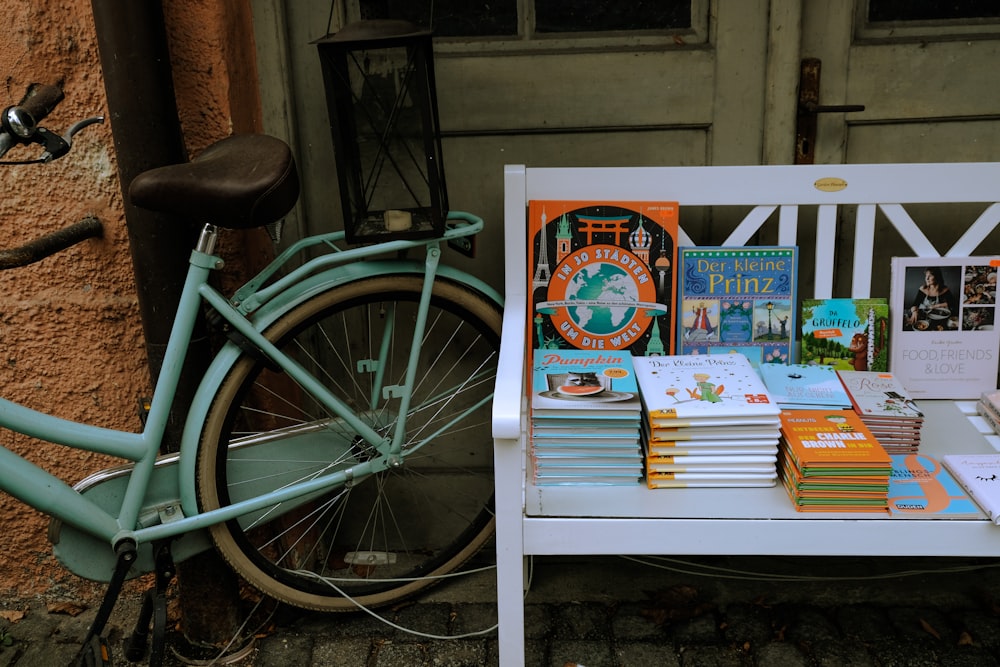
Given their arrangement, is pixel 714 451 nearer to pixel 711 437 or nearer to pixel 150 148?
pixel 711 437

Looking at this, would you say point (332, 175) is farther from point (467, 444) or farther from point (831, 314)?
point (831, 314)

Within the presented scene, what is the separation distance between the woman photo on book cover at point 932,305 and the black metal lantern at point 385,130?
1213 mm

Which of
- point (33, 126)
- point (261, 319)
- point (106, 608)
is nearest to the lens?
point (33, 126)

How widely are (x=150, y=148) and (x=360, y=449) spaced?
92 centimetres

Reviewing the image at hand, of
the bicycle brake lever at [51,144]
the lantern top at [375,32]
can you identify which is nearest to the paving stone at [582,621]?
the lantern top at [375,32]

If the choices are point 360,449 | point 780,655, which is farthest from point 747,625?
point 360,449

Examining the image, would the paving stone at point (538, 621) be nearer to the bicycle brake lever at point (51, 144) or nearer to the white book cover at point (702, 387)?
the white book cover at point (702, 387)

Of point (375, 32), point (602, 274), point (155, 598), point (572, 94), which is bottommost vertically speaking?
point (155, 598)

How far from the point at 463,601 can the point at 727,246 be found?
126 cm

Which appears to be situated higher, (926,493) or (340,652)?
(926,493)

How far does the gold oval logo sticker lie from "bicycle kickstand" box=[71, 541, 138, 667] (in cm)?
189

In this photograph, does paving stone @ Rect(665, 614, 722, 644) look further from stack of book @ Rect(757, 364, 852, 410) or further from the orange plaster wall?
the orange plaster wall

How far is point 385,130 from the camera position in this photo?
2.00 meters

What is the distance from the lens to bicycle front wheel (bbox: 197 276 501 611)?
7.06 feet
